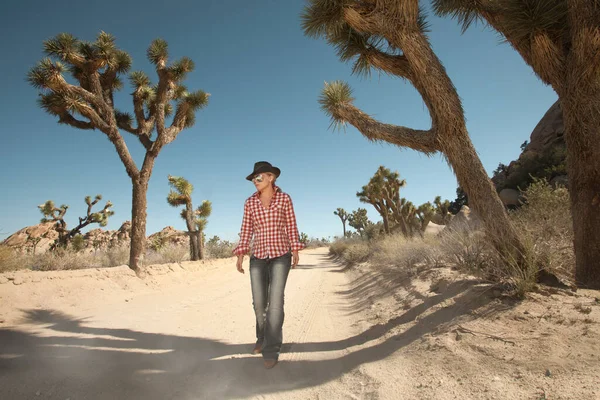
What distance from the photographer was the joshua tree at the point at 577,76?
3.97m

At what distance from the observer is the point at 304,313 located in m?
5.17

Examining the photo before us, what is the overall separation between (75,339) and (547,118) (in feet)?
104

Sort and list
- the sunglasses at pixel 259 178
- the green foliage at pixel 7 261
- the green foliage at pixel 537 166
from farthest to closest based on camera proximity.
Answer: the green foliage at pixel 537 166 < the green foliage at pixel 7 261 < the sunglasses at pixel 259 178

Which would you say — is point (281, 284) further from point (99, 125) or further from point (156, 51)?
point (156, 51)

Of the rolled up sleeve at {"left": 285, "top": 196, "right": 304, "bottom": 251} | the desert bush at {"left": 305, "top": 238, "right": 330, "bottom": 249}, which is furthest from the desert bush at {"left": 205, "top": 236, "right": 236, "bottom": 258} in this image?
the desert bush at {"left": 305, "top": 238, "right": 330, "bottom": 249}

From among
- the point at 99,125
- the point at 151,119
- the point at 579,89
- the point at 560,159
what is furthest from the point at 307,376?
the point at 560,159

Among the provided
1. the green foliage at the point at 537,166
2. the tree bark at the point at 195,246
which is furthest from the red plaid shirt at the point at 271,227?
the green foliage at the point at 537,166

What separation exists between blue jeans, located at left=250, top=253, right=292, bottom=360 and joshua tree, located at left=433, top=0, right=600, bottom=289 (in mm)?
3827

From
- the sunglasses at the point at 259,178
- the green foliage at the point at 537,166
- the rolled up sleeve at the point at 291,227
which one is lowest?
the rolled up sleeve at the point at 291,227

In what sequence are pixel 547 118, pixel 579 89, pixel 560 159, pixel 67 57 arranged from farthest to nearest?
1. pixel 547 118
2. pixel 560 159
3. pixel 67 57
4. pixel 579 89

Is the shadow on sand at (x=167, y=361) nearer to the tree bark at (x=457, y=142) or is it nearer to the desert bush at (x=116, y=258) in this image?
the tree bark at (x=457, y=142)

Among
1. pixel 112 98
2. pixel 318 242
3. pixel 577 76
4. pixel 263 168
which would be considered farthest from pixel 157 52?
pixel 318 242

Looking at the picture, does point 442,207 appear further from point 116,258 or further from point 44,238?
point 44,238

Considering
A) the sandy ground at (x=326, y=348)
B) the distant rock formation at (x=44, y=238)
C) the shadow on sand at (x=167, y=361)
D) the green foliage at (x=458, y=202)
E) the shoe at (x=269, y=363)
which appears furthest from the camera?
the green foliage at (x=458, y=202)
